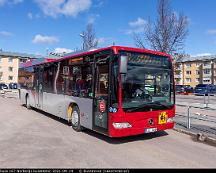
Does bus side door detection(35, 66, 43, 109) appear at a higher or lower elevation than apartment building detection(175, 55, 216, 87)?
lower

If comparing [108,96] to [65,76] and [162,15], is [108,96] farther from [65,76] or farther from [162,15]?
[162,15]

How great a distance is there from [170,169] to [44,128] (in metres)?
5.79

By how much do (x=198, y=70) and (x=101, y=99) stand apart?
74.9 meters

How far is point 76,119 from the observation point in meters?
9.18

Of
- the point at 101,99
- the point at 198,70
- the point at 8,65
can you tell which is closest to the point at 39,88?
the point at 101,99

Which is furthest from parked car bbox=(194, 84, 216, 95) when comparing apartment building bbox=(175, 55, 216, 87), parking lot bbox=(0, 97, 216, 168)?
parking lot bbox=(0, 97, 216, 168)

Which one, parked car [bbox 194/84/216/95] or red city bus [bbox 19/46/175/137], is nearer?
red city bus [bbox 19/46/175/137]

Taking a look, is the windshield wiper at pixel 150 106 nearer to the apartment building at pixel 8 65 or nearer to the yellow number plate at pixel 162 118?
the yellow number plate at pixel 162 118

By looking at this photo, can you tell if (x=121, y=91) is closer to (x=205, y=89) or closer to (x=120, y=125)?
(x=120, y=125)

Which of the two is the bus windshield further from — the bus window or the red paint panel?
the bus window

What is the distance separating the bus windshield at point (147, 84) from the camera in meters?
7.08

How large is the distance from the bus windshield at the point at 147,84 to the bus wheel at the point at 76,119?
2.66 m

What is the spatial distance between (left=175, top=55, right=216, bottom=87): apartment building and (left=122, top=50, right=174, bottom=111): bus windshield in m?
63.9

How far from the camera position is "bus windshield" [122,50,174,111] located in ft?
23.2
